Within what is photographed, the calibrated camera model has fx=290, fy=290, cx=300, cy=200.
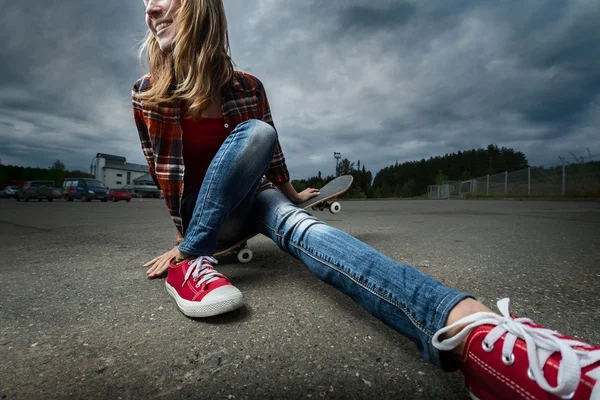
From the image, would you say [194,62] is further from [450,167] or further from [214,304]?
[450,167]

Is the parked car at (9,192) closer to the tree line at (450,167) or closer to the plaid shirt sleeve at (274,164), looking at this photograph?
the plaid shirt sleeve at (274,164)

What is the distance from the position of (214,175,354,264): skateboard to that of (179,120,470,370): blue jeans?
72 mm

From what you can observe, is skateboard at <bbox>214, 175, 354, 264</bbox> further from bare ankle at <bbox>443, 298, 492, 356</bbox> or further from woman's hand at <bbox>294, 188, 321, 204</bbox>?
bare ankle at <bbox>443, 298, 492, 356</bbox>

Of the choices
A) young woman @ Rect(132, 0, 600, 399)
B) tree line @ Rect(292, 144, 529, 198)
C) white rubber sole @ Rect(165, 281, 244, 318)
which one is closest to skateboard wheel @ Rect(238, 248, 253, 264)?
young woman @ Rect(132, 0, 600, 399)

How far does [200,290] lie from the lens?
97cm

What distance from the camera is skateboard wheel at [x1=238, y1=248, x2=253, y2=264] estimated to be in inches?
64.2

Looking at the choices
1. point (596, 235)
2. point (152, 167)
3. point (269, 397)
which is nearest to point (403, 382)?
point (269, 397)

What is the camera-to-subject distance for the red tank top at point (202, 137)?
1.39 meters

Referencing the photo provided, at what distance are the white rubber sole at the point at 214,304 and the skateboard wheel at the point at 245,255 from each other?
67 centimetres

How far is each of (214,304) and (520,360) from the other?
0.77m

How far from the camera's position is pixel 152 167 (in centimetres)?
152

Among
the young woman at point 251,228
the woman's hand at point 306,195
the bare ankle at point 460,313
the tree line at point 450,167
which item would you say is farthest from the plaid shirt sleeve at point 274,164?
the tree line at point 450,167

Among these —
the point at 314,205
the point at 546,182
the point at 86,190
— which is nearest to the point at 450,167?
the point at 546,182

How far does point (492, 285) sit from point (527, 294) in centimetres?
13
